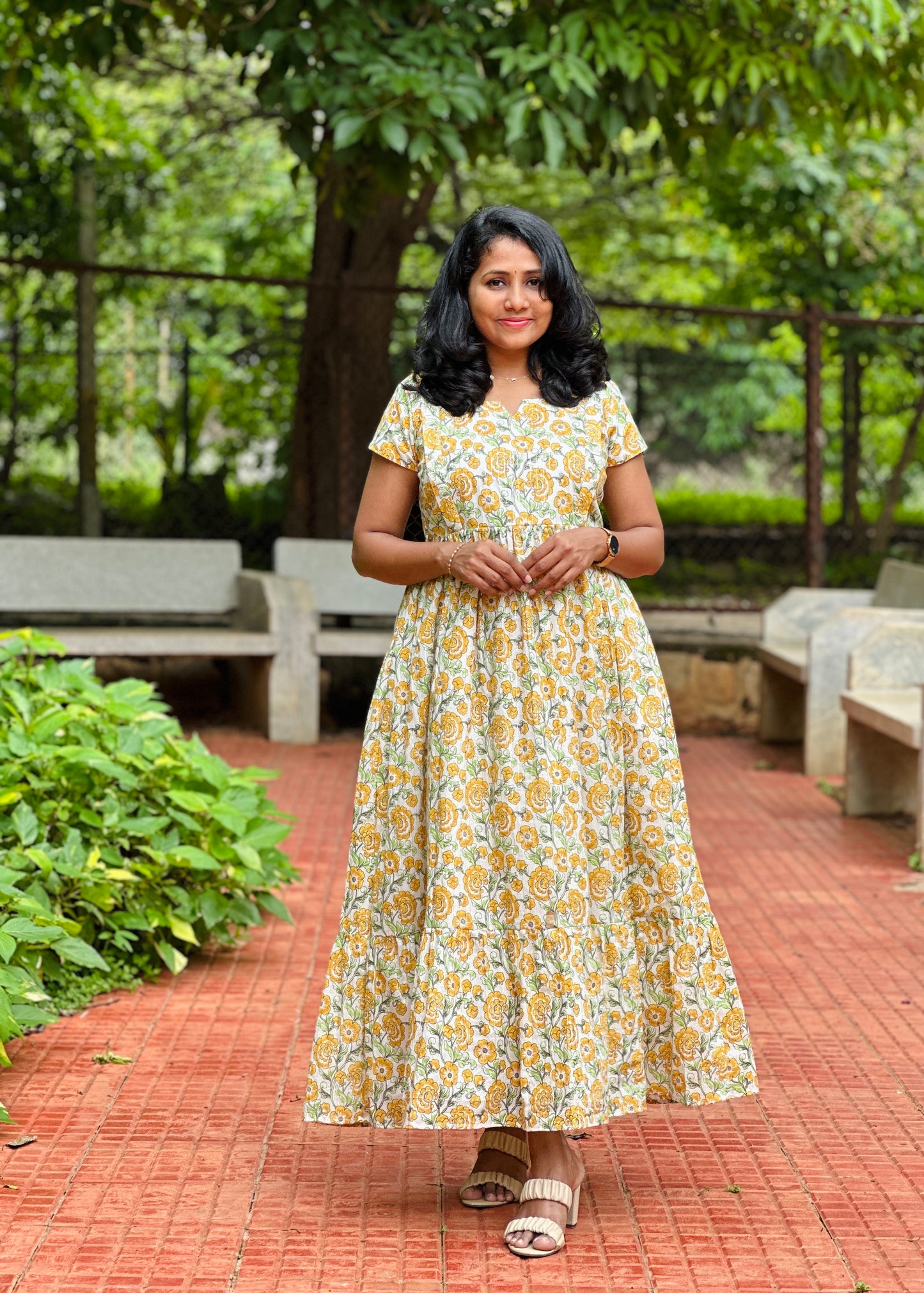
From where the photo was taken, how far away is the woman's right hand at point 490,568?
290 cm

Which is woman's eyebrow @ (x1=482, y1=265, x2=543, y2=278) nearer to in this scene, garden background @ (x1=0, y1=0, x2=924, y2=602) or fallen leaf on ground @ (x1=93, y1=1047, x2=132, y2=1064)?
fallen leaf on ground @ (x1=93, y1=1047, x2=132, y2=1064)

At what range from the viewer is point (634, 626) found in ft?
10.1

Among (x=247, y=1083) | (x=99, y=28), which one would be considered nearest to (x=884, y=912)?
(x=247, y=1083)

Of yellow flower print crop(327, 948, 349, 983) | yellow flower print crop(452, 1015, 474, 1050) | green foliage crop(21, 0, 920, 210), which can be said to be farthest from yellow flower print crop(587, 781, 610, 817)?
green foliage crop(21, 0, 920, 210)

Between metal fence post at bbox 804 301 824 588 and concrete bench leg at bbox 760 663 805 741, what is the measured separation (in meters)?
1.36

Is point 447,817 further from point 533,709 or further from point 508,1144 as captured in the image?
point 508,1144

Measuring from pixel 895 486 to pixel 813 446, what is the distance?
14.5ft

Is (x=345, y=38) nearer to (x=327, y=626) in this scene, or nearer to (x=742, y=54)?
(x=742, y=54)

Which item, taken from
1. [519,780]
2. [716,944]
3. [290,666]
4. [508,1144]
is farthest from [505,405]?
[290,666]

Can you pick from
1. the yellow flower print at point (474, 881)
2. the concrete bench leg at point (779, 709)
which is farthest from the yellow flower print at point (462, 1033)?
the concrete bench leg at point (779, 709)

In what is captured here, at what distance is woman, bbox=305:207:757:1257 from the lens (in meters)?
2.94

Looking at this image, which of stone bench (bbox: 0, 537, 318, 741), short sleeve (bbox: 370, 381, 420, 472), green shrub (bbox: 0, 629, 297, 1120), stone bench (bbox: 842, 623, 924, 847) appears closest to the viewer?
short sleeve (bbox: 370, 381, 420, 472)

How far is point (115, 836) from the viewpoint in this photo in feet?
15.1

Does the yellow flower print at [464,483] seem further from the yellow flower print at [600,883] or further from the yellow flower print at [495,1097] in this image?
the yellow flower print at [495,1097]
